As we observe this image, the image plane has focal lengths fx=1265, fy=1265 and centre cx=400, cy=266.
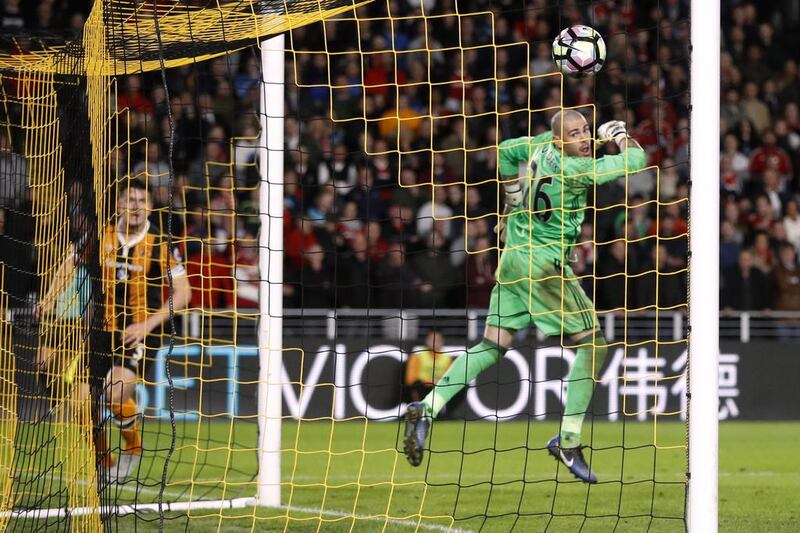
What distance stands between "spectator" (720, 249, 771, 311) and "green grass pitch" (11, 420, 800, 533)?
2.47m

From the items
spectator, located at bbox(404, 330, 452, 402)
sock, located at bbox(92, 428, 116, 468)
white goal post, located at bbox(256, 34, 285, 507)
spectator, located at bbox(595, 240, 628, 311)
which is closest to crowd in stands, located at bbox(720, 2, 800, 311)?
spectator, located at bbox(595, 240, 628, 311)

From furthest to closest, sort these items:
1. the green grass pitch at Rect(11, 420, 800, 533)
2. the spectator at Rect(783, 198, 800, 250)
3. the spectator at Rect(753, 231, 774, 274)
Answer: the spectator at Rect(783, 198, 800, 250), the spectator at Rect(753, 231, 774, 274), the green grass pitch at Rect(11, 420, 800, 533)

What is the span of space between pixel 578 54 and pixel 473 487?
3.14 metres

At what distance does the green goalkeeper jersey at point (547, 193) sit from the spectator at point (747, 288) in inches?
291

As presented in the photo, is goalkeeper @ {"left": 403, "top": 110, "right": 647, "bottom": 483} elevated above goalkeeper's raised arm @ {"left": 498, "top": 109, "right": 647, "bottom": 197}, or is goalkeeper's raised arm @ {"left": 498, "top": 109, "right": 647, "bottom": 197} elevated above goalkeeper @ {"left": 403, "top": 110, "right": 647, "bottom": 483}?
goalkeeper's raised arm @ {"left": 498, "top": 109, "right": 647, "bottom": 197}

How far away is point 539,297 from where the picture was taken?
7.37 m

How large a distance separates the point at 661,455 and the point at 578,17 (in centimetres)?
767

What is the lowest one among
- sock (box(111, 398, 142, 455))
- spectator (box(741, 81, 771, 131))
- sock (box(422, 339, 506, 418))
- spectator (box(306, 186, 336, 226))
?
sock (box(111, 398, 142, 455))

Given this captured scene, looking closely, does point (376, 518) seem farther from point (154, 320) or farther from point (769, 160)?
point (769, 160)

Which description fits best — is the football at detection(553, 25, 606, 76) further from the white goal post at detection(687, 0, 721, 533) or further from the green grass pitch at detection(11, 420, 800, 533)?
the green grass pitch at detection(11, 420, 800, 533)

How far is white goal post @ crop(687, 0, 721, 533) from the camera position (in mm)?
5281

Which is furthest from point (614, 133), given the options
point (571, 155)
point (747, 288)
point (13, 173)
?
point (747, 288)

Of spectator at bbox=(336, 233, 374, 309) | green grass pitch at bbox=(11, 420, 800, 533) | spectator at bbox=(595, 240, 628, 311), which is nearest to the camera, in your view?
green grass pitch at bbox=(11, 420, 800, 533)

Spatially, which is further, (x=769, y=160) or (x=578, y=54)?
(x=769, y=160)
